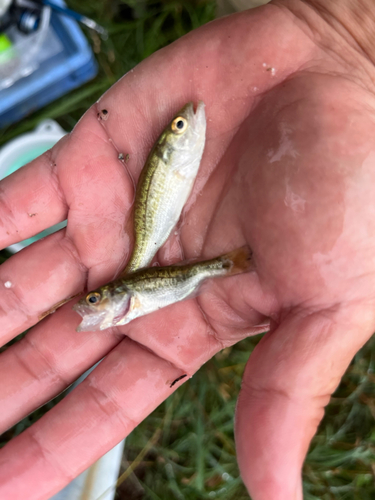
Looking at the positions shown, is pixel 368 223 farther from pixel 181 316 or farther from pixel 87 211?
pixel 87 211

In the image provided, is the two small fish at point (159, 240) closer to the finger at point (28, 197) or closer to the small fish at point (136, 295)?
the small fish at point (136, 295)

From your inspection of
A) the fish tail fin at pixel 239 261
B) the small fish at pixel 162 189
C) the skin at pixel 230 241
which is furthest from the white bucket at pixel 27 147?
the fish tail fin at pixel 239 261

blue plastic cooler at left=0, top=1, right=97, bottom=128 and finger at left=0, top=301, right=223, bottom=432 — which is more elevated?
blue plastic cooler at left=0, top=1, right=97, bottom=128

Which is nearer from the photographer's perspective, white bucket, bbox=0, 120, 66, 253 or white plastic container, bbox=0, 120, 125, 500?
white plastic container, bbox=0, 120, 125, 500

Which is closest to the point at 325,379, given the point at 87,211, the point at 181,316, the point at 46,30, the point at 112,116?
the point at 181,316

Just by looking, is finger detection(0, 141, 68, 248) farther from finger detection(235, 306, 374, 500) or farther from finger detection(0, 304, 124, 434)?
finger detection(235, 306, 374, 500)

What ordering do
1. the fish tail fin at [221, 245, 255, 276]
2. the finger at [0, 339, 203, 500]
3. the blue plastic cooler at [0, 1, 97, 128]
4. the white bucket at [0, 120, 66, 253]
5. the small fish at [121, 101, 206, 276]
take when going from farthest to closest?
1. the blue plastic cooler at [0, 1, 97, 128]
2. the white bucket at [0, 120, 66, 253]
3. the small fish at [121, 101, 206, 276]
4. the finger at [0, 339, 203, 500]
5. the fish tail fin at [221, 245, 255, 276]

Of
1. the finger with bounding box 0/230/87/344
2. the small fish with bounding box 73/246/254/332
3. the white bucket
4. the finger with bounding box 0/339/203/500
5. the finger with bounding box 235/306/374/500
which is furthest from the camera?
the white bucket

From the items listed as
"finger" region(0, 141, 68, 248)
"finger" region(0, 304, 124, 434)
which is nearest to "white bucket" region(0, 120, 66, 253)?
"finger" region(0, 141, 68, 248)
